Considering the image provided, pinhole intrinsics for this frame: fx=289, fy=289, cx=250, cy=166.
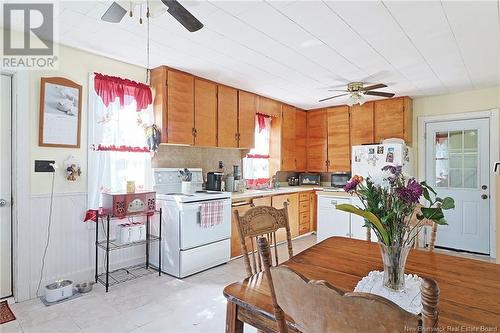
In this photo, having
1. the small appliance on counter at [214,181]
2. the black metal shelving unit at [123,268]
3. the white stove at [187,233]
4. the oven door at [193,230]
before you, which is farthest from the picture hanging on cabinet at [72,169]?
the small appliance on counter at [214,181]

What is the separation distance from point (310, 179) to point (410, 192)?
4.95 m

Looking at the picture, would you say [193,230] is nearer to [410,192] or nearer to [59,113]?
[59,113]

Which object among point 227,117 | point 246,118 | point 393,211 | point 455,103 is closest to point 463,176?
point 455,103

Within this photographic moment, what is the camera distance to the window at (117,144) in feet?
10.1

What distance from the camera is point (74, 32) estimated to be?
2.58 m

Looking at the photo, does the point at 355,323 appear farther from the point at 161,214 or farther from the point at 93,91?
the point at 93,91

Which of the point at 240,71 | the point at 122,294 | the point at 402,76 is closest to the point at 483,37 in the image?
the point at 402,76

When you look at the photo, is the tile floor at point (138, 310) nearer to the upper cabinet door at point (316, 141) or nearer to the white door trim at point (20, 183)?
the white door trim at point (20, 183)

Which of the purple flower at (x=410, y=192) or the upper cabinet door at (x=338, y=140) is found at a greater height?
the upper cabinet door at (x=338, y=140)

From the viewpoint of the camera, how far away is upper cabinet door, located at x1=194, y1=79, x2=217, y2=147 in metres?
3.74

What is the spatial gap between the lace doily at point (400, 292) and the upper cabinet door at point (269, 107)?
3.82m

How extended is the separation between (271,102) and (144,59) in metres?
2.42

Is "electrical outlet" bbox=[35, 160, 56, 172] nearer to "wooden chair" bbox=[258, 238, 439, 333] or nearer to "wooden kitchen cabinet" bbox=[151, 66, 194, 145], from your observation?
"wooden kitchen cabinet" bbox=[151, 66, 194, 145]

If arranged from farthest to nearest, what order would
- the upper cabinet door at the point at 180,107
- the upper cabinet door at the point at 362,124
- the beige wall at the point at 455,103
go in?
the upper cabinet door at the point at 362,124, the beige wall at the point at 455,103, the upper cabinet door at the point at 180,107
